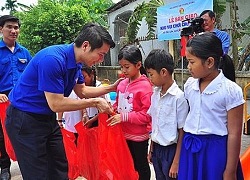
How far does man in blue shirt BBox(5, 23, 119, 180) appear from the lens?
5.90 ft

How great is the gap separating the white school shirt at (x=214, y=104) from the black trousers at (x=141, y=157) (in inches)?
29.5

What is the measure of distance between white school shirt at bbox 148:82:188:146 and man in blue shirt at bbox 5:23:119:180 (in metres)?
0.39

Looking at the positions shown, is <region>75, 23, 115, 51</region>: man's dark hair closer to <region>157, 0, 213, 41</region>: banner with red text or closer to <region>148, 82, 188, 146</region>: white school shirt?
<region>148, 82, 188, 146</region>: white school shirt

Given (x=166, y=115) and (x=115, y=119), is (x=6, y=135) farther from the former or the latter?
(x=166, y=115)

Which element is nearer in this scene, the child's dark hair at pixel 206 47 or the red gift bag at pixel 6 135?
the child's dark hair at pixel 206 47

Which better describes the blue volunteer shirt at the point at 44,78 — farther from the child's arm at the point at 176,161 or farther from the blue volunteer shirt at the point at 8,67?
the blue volunteer shirt at the point at 8,67

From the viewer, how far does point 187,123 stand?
1.70 metres

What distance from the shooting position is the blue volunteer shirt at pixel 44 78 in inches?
69.8

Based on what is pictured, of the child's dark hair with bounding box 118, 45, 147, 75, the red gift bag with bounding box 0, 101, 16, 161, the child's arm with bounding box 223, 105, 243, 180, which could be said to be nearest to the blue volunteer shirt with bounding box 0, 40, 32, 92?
the red gift bag with bounding box 0, 101, 16, 161

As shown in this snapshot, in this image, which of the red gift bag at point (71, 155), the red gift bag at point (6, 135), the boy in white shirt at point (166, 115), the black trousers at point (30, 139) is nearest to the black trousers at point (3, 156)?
the red gift bag at point (6, 135)

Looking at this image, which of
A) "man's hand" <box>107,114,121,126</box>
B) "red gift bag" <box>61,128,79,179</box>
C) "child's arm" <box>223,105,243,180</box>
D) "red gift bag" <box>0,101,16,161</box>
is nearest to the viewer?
"child's arm" <box>223,105,243,180</box>

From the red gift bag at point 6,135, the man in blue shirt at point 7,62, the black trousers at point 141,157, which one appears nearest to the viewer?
the black trousers at point 141,157

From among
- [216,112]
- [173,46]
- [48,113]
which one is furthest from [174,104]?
[173,46]

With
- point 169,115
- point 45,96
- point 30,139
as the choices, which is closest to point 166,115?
point 169,115
